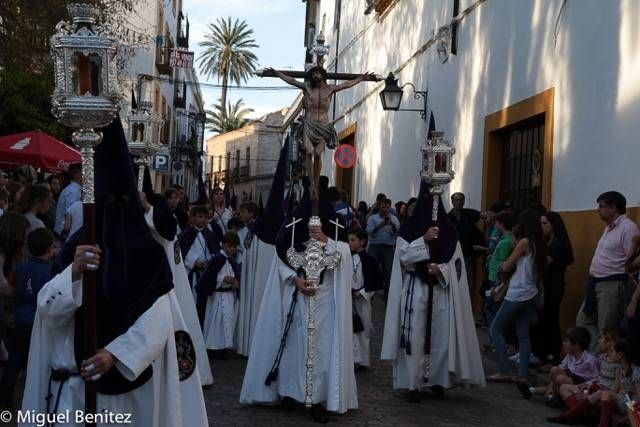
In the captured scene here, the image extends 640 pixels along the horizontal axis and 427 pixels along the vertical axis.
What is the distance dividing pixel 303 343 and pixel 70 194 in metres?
4.28

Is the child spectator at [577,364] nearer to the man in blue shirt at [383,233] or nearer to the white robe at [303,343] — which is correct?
the white robe at [303,343]

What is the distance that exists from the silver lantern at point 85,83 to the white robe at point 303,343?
4131 mm

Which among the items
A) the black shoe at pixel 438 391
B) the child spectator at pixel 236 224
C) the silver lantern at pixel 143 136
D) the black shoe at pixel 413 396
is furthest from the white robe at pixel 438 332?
the child spectator at pixel 236 224

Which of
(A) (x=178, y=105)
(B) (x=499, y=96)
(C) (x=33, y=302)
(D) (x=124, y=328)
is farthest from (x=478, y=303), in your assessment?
(A) (x=178, y=105)

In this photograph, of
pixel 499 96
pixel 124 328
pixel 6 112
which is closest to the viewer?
pixel 124 328

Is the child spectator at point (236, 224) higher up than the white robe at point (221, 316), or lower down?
higher up

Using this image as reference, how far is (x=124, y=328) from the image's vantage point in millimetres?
4375

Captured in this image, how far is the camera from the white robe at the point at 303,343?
26.2 ft

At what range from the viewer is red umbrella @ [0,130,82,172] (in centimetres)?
1559

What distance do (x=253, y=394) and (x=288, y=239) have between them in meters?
1.29

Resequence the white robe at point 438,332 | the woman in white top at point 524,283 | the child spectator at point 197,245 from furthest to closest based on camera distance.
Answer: the child spectator at point 197,245 → the woman in white top at point 524,283 → the white robe at point 438,332

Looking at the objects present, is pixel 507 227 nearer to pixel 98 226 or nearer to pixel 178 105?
pixel 98 226

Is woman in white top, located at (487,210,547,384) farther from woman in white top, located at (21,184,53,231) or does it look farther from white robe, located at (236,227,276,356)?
woman in white top, located at (21,184,53,231)

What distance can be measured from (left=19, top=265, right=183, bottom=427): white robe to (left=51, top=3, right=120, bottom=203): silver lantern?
55 centimetres
